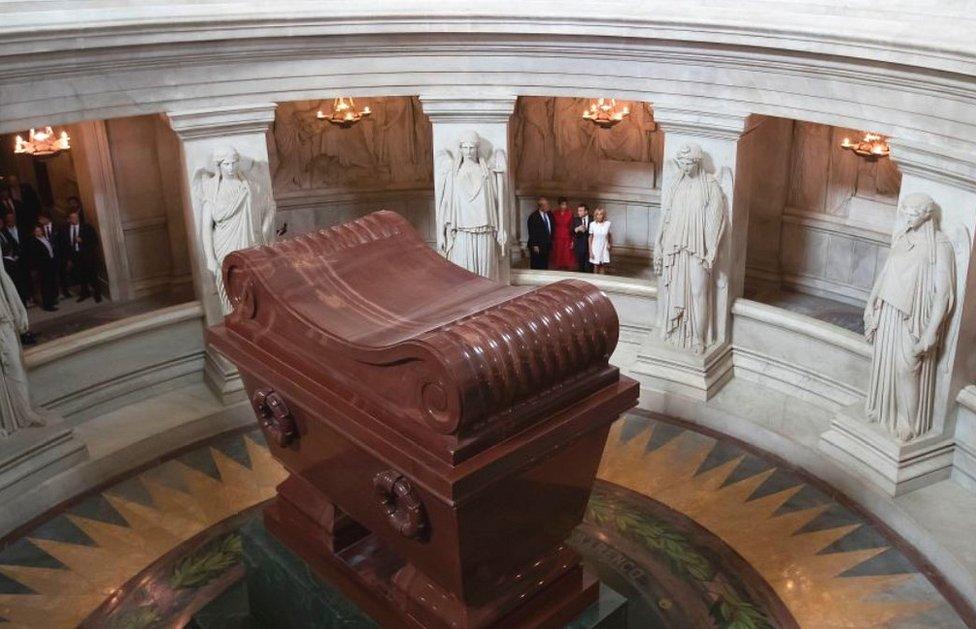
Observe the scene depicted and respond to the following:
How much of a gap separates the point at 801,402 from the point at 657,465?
4.91 ft

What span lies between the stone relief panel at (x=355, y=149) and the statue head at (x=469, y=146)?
2.36m

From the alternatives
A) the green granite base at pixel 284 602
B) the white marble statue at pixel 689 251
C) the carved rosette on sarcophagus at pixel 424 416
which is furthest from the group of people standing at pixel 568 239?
the green granite base at pixel 284 602

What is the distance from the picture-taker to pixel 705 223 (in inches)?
306

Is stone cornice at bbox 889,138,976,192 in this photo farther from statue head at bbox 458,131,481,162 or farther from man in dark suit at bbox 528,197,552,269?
man in dark suit at bbox 528,197,552,269

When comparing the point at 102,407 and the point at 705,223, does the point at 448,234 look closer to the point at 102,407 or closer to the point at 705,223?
the point at 705,223

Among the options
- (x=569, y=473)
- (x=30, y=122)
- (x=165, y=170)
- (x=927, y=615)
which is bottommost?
(x=927, y=615)

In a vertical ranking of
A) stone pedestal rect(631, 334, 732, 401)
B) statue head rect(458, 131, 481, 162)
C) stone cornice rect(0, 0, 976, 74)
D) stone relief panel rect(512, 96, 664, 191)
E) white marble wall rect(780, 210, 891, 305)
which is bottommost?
stone pedestal rect(631, 334, 732, 401)

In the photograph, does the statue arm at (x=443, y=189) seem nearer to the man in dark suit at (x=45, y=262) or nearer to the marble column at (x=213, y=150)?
the marble column at (x=213, y=150)

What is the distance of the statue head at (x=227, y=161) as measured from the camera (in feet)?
25.0

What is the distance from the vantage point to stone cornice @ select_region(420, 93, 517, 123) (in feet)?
27.3

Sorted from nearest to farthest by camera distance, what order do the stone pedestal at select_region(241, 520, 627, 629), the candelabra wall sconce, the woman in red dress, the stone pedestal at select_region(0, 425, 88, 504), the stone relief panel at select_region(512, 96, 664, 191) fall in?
the stone pedestal at select_region(241, 520, 627, 629) → the stone pedestal at select_region(0, 425, 88, 504) → the candelabra wall sconce → the woman in red dress → the stone relief panel at select_region(512, 96, 664, 191)

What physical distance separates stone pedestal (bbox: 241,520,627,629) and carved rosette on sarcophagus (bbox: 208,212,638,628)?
0.19 ft

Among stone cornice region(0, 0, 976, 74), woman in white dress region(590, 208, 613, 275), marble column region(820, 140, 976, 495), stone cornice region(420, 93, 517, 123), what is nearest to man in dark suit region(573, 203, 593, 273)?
woman in white dress region(590, 208, 613, 275)

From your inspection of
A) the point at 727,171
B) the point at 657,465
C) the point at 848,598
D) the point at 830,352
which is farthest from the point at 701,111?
the point at 848,598
